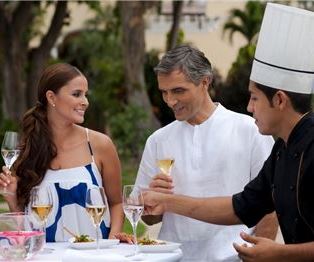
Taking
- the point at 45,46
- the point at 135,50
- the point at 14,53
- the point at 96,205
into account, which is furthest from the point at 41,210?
the point at 45,46

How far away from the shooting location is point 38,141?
228 inches

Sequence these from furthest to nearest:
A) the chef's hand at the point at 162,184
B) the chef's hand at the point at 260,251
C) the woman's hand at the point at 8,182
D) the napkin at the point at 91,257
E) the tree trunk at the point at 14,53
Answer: the tree trunk at the point at 14,53 → the woman's hand at the point at 8,182 → the chef's hand at the point at 162,184 → the napkin at the point at 91,257 → the chef's hand at the point at 260,251

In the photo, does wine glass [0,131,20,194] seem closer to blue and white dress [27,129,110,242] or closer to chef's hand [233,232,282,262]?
blue and white dress [27,129,110,242]

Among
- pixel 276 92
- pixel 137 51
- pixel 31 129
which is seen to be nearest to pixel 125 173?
pixel 137 51

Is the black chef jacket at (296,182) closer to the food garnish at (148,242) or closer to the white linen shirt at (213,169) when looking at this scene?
the food garnish at (148,242)

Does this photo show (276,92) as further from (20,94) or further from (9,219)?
(20,94)

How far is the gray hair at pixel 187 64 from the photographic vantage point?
17.8ft

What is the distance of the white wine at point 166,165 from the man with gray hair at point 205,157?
0.03m

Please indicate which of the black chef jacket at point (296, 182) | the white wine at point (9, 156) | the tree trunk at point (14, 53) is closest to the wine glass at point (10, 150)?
the white wine at point (9, 156)

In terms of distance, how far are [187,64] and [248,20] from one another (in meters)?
36.1

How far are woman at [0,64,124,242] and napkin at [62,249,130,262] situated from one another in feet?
2.51

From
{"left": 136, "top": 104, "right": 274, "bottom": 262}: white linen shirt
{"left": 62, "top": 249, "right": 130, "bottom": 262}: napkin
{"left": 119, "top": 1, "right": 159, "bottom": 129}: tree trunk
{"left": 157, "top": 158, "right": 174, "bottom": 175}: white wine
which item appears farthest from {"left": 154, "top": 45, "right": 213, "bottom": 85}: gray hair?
{"left": 119, "top": 1, "right": 159, "bottom": 129}: tree trunk

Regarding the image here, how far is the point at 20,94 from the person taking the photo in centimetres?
2372

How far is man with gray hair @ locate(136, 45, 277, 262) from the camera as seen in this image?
17.9 ft
